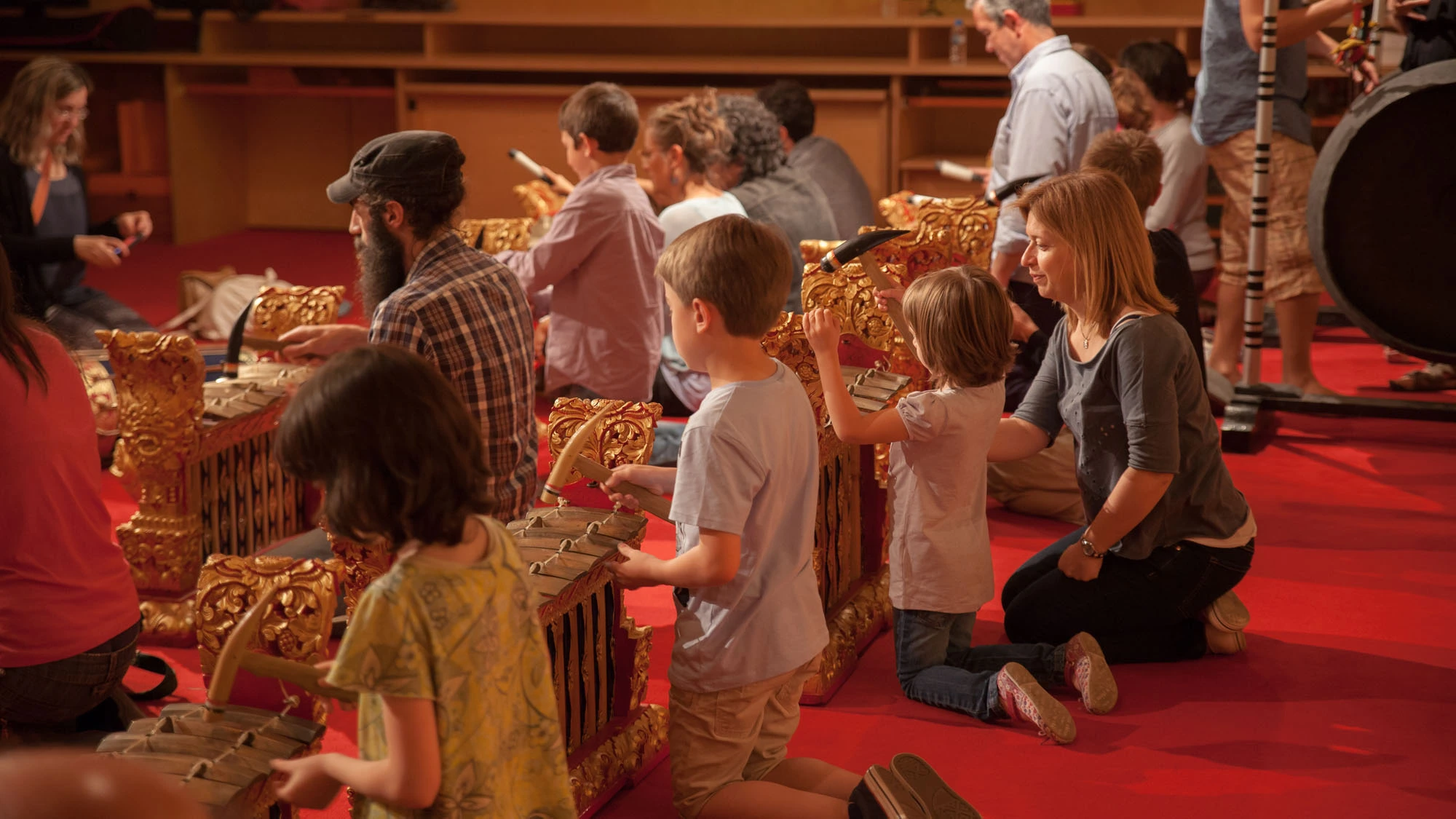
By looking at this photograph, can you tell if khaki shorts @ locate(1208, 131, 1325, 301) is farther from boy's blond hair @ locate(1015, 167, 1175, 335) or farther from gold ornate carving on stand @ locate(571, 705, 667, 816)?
gold ornate carving on stand @ locate(571, 705, 667, 816)

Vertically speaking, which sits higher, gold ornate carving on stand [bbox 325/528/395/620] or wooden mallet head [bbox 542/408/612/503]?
wooden mallet head [bbox 542/408/612/503]

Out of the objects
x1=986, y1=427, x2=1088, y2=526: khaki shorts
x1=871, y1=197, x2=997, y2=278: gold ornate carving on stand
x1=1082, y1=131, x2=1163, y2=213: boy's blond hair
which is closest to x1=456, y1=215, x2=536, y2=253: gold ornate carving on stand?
x1=871, y1=197, x2=997, y2=278: gold ornate carving on stand

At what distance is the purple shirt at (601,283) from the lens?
12.1ft

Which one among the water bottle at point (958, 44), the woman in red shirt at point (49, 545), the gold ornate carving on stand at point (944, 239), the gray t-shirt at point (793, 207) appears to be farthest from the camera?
the water bottle at point (958, 44)

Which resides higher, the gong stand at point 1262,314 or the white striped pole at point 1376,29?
the white striped pole at point 1376,29

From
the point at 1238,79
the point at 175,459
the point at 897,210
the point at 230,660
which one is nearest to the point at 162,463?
the point at 175,459

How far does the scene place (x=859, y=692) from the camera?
108 inches

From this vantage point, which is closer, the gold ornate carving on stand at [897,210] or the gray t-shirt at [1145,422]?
the gray t-shirt at [1145,422]

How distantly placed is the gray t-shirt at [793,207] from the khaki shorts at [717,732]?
2.57 meters

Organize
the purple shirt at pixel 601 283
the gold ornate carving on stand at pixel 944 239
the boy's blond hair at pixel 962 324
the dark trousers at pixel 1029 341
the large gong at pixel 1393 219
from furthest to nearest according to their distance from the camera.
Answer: the dark trousers at pixel 1029 341 → the large gong at pixel 1393 219 → the purple shirt at pixel 601 283 → the gold ornate carving on stand at pixel 944 239 → the boy's blond hair at pixel 962 324

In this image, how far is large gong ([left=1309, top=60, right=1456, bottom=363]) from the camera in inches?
153

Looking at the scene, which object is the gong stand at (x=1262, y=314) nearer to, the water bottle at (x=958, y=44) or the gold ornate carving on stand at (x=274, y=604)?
the water bottle at (x=958, y=44)

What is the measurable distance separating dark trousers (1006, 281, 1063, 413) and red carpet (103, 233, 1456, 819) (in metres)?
0.53

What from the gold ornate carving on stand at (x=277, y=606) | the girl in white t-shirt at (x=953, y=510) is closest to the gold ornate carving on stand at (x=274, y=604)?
the gold ornate carving on stand at (x=277, y=606)
